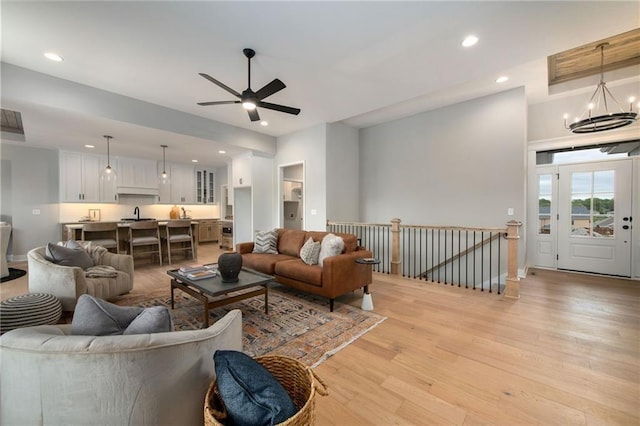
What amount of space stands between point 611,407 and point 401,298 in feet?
6.79

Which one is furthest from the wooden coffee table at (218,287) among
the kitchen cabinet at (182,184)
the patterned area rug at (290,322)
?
the kitchen cabinet at (182,184)

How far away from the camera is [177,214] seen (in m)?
8.46

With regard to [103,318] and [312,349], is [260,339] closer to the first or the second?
[312,349]

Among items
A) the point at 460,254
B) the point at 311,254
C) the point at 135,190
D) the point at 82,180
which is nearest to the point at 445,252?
the point at 460,254

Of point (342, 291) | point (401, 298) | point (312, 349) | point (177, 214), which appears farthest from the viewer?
point (177, 214)

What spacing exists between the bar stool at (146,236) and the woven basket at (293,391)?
208 inches

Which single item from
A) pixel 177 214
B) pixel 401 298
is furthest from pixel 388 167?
pixel 177 214

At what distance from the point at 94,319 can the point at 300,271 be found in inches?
94.5

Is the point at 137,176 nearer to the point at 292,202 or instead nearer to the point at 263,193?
the point at 263,193

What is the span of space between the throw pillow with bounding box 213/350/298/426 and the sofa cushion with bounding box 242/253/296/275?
2803mm

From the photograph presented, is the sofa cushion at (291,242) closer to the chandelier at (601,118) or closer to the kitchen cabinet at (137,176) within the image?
the chandelier at (601,118)

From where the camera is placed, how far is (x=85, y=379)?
99 centimetres

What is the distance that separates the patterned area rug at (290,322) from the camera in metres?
2.33

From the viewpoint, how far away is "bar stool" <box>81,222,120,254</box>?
16.2 ft
